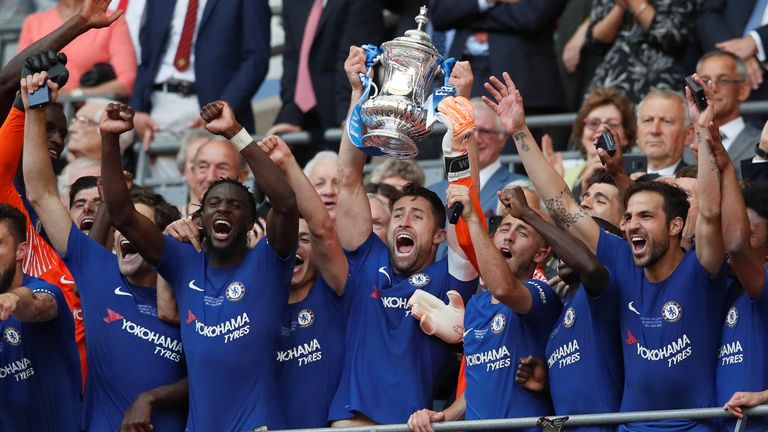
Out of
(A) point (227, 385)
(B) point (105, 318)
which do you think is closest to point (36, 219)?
(B) point (105, 318)

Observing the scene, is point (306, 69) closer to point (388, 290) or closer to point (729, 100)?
point (729, 100)

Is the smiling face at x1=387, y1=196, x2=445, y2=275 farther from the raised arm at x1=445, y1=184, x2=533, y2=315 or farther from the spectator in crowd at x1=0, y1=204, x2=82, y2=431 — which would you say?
the spectator in crowd at x1=0, y1=204, x2=82, y2=431

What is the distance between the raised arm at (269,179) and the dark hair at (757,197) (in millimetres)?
2190

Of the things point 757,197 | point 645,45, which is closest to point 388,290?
point 757,197

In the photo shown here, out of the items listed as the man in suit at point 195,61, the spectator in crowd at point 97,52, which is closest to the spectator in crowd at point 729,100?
the man in suit at point 195,61

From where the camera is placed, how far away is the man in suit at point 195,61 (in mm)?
12859

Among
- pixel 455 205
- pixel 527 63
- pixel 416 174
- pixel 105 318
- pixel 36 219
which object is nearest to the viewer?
pixel 455 205

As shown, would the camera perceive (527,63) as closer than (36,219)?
No

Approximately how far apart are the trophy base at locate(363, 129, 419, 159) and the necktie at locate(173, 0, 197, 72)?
425 cm

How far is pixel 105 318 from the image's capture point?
9.64 meters

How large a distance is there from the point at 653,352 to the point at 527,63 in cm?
388

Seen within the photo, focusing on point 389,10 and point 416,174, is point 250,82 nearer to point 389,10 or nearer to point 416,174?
point 389,10

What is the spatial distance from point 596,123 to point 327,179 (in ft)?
5.43

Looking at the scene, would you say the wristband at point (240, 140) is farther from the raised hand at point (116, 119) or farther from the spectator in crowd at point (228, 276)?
the raised hand at point (116, 119)
